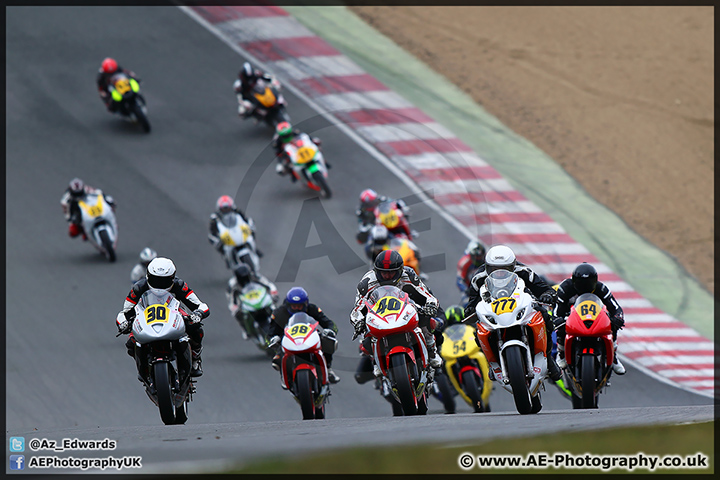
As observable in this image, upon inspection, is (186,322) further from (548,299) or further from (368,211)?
(368,211)

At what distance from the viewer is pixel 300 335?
37.8 ft

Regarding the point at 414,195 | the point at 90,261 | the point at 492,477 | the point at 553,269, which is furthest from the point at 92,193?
the point at 492,477

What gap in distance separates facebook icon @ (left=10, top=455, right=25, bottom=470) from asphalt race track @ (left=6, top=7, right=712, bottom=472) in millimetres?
877

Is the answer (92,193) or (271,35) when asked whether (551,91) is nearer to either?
(271,35)

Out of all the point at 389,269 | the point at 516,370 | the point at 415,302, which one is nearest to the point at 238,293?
the point at 415,302

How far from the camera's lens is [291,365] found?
11.6 m

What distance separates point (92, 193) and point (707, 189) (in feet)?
40.9

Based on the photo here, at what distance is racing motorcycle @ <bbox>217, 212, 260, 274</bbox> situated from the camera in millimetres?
18203

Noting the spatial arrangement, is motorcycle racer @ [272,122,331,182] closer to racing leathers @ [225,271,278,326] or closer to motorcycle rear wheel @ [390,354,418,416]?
racing leathers @ [225,271,278,326]

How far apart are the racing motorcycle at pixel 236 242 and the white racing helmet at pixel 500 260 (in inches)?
343

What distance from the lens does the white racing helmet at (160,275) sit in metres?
10.4

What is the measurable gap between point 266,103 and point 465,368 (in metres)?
11.4

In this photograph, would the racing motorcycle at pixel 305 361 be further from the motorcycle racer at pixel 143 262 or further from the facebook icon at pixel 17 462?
the motorcycle racer at pixel 143 262

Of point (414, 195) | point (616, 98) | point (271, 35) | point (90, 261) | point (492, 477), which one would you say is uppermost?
point (271, 35)
